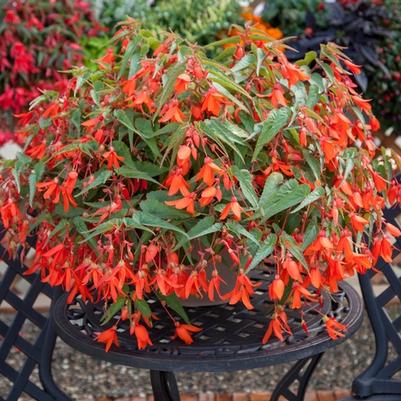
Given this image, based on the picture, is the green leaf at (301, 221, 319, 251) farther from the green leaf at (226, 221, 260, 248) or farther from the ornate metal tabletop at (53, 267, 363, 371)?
the ornate metal tabletop at (53, 267, 363, 371)

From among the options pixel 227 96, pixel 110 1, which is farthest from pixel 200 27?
pixel 227 96

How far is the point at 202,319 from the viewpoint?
1.46 meters

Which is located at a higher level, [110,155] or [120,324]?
[110,155]

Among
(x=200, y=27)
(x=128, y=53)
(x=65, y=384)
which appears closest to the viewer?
(x=128, y=53)

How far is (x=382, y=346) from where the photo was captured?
1719 mm

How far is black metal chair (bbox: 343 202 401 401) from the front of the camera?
5.40ft

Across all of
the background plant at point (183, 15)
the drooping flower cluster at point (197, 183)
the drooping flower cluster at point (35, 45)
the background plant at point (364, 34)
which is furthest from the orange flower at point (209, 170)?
the background plant at point (183, 15)

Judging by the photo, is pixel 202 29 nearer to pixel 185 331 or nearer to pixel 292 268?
pixel 185 331

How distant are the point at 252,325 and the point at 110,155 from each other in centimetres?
40

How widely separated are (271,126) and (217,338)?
368mm

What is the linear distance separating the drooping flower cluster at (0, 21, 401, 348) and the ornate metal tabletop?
0.10 ft

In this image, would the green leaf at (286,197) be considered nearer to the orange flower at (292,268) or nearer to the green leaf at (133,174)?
the orange flower at (292,268)

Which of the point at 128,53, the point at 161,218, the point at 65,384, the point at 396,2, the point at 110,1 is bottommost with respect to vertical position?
the point at 65,384

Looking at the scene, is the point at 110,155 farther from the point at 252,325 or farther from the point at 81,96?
the point at 252,325
